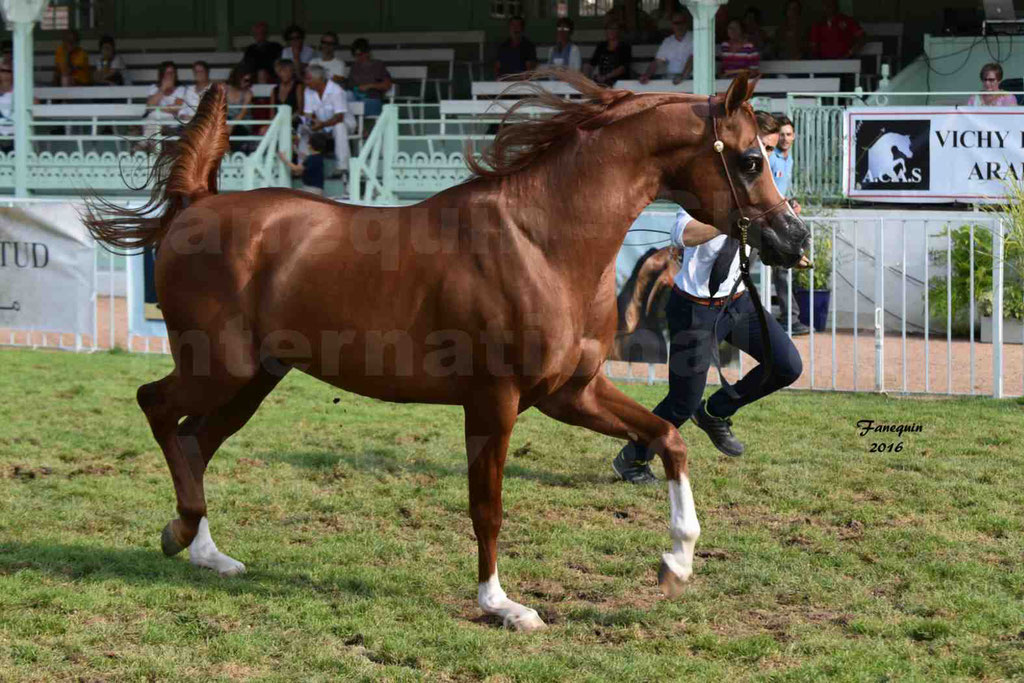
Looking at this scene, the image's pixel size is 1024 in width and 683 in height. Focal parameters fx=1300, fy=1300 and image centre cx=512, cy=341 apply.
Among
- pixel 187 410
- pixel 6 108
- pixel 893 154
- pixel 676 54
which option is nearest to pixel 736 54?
pixel 676 54

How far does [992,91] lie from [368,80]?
318 inches

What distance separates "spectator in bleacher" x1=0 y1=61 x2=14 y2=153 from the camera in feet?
58.9

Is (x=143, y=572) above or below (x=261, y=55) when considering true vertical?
below

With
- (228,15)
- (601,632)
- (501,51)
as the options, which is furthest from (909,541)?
(228,15)

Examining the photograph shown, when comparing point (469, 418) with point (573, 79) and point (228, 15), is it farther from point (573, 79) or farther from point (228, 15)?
point (228, 15)

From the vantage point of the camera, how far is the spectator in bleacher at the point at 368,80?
17.2 metres

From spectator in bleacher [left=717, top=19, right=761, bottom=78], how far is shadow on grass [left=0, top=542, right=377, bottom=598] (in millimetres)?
11560

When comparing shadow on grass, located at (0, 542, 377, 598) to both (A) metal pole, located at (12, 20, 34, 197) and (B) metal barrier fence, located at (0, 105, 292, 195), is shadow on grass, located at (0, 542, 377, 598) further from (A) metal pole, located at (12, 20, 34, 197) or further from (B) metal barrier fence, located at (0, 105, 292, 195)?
(A) metal pole, located at (12, 20, 34, 197)

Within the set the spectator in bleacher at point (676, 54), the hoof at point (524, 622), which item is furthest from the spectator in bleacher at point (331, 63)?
the hoof at point (524, 622)

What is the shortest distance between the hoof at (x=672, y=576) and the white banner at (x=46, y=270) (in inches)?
316

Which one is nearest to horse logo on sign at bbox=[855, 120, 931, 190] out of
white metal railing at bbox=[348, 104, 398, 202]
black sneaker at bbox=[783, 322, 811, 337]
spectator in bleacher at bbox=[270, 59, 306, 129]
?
black sneaker at bbox=[783, 322, 811, 337]

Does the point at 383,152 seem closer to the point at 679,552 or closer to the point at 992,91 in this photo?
the point at 992,91

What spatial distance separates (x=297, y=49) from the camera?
714 inches

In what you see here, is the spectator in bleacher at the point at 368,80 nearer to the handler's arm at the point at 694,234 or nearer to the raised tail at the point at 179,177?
the handler's arm at the point at 694,234
